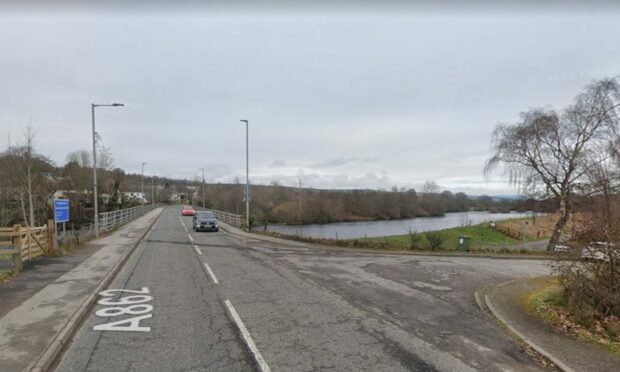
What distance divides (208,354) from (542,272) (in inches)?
499

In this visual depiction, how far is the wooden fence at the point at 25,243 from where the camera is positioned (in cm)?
894

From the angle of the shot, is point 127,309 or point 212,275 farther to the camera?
point 212,275

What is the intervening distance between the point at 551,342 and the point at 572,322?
3.72 feet

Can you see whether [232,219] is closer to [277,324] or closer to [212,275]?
[212,275]

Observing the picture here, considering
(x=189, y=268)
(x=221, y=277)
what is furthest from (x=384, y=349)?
(x=189, y=268)

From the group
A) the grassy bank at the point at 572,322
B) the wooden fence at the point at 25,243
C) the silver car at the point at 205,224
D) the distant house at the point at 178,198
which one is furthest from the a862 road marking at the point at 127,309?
the distant house at the point at 178,198

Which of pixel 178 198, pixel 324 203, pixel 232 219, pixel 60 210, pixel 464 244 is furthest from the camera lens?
pixel 178 198

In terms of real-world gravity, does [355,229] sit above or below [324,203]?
below

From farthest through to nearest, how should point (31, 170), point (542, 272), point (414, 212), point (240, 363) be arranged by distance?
point (414, 212)
point (31, 170)
point (542, 272)
point (240, 363)

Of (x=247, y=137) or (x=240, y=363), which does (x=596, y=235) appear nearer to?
(x=240, y=363)

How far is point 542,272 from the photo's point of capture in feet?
41.4

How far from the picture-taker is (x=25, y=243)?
32.9 ft

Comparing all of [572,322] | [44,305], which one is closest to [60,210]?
[44,305]

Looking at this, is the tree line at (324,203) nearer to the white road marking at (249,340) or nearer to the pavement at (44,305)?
the pavement at (44,305)
